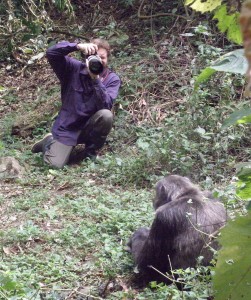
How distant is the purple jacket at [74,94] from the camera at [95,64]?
285mm

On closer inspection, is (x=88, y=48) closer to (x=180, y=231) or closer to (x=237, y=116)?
(x=180, y=231)

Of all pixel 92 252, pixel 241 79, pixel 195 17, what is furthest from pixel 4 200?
pixel 195 17

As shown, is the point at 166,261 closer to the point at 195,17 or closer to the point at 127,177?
the point at 127,177

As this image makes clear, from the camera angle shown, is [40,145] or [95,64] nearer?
[95,64]

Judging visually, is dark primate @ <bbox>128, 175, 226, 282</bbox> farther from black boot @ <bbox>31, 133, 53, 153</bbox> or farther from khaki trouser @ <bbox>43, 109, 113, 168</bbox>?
black boot @ <bbox>31, 133, 53, 153</bbox>

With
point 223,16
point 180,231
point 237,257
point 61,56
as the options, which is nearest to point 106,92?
point 61,56

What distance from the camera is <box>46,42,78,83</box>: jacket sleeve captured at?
796 centimetres

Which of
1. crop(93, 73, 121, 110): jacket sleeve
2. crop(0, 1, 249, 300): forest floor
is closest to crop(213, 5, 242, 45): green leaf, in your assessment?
crop(0, 1, 249, 300): forest floor

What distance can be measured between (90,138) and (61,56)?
1060mm

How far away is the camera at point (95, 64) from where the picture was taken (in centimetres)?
764

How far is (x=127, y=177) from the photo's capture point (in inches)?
286

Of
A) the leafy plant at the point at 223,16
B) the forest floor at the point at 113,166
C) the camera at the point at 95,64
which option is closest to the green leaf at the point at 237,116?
the leafy plant at the point at 223,16

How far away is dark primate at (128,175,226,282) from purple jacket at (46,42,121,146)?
3.41 metres

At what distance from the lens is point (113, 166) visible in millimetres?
7535
